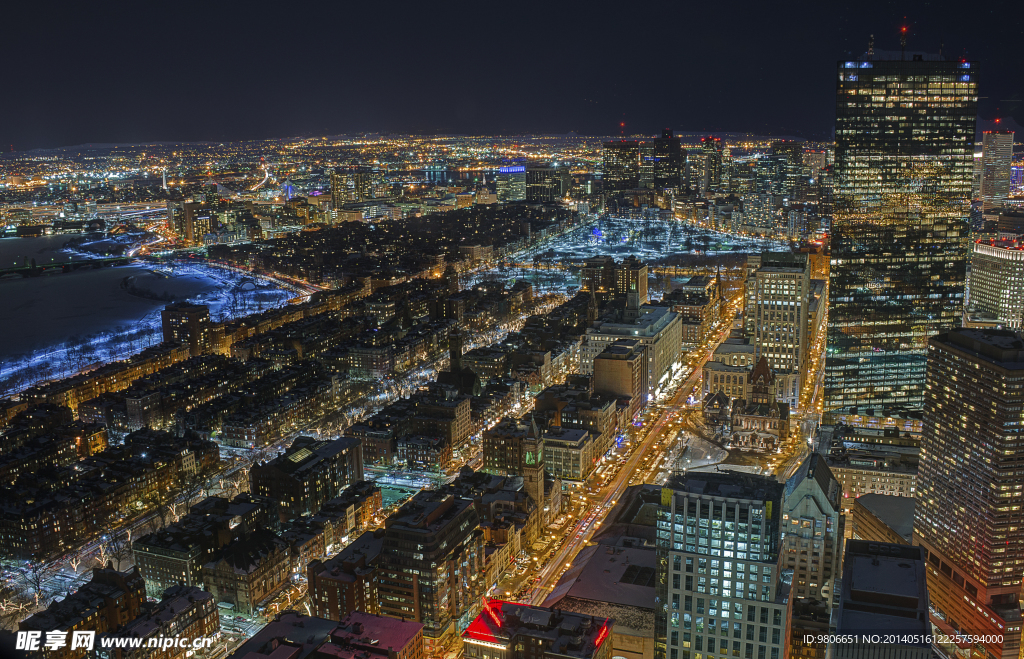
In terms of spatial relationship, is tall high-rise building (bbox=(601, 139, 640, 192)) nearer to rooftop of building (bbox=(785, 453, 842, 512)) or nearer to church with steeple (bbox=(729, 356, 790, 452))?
church with steeple (bbox=(729, 356, 790, 452))

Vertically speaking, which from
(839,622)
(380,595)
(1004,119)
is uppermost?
(1004,119)

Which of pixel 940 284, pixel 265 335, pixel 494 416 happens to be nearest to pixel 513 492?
pixel 494 416

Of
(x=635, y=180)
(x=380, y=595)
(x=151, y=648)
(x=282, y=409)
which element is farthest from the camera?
(x=635, y=180)

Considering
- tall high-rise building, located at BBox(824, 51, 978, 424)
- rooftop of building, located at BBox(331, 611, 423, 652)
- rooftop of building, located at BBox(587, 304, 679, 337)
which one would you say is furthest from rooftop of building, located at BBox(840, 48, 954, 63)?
rooftop of building, located at BBox(331, 611, 423, 652)

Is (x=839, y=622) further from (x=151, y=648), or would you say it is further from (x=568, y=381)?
(x=568, y=381)

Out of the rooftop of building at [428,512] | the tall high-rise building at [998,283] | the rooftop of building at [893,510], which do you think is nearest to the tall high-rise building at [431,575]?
the rooftop of building at [428,512]

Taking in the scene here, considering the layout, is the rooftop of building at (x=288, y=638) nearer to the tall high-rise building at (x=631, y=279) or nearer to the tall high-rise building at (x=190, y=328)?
the tall high-rise building at (x=190, y=328)

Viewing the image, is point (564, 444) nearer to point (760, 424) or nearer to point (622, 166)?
point (760, 424)
